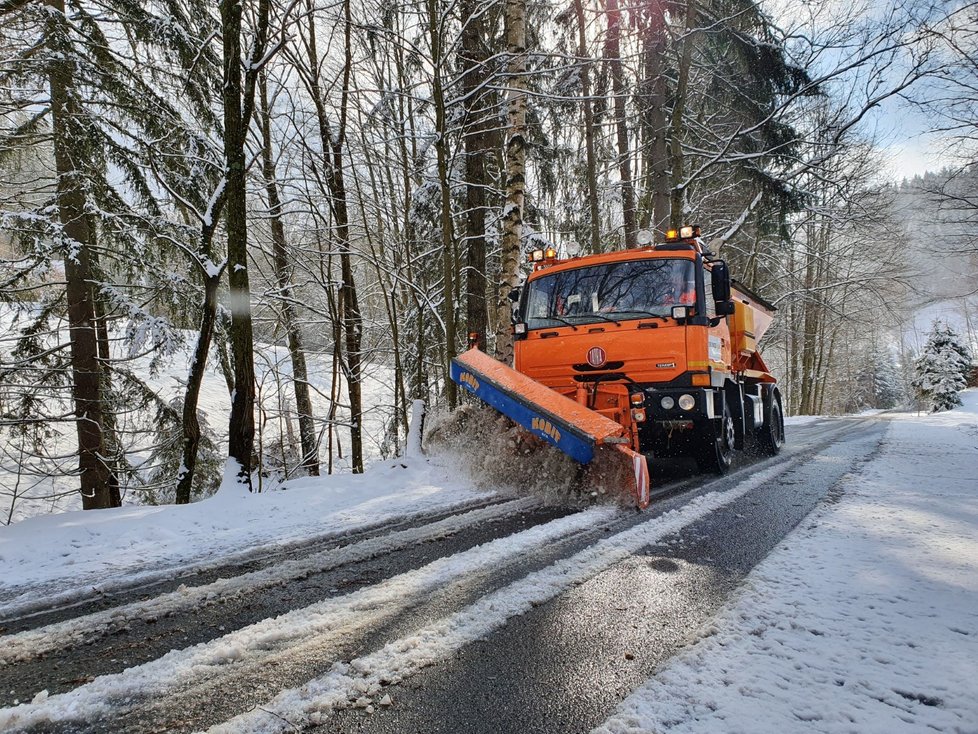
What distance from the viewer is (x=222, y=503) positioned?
484 centimetres

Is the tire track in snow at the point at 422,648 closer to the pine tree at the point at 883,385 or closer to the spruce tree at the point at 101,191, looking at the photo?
the spruce tree at the point at 101,191

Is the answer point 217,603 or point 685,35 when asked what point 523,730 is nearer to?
point 217,603

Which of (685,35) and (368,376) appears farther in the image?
(368,376)

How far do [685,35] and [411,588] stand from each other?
12.2 meters

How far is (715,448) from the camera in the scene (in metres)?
6.46

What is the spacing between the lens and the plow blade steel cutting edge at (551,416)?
4652 millimetres

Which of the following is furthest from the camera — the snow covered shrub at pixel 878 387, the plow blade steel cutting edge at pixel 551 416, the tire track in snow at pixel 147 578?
the snow covered shrub at pixel 878 387

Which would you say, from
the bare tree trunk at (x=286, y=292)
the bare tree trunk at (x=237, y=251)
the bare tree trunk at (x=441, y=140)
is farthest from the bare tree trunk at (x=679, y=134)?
the bare tree trunk at (x=237, y=251)

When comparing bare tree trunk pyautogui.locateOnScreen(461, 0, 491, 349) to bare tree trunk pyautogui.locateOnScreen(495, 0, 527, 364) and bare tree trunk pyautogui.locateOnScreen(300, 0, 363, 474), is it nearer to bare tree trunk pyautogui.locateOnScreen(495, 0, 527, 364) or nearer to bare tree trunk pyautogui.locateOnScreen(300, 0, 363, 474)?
bare tree trunk pyautogui.locateOnScreen(495, 0, 527, 364)

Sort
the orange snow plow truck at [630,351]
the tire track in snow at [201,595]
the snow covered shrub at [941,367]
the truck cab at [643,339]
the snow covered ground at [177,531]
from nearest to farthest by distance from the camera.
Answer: the tire track in snow at [201,595], the snow covered ground at [177,531], the orange snow plow truck at [630,351], the truck cab at [643,339], the snow covered shrub at [941,367]

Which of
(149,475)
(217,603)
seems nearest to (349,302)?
(149,475)

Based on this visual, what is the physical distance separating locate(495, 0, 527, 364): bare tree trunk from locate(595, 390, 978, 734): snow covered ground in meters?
5.95

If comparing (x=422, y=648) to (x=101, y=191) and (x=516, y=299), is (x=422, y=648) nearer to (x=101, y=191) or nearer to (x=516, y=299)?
(x=516, y=299)

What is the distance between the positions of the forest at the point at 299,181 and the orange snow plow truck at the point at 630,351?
1.25m
